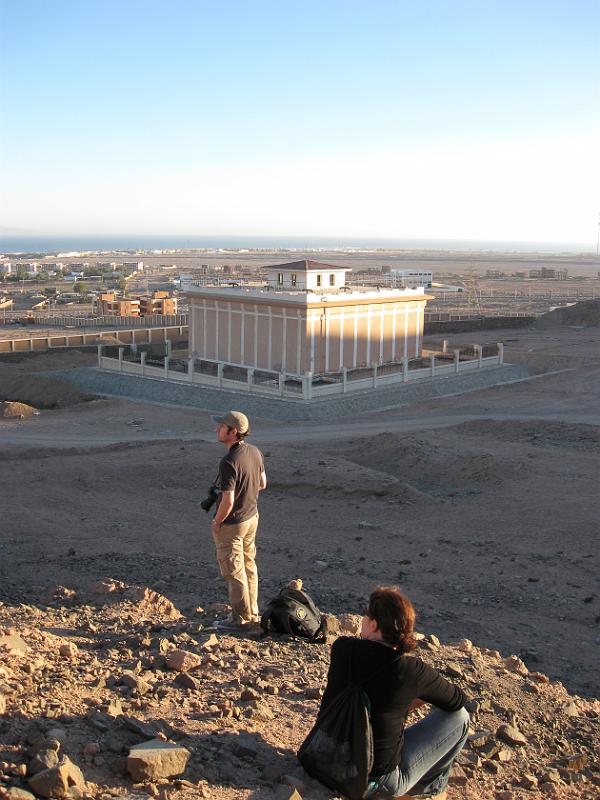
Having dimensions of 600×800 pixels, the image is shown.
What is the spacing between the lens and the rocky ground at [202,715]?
5430mm

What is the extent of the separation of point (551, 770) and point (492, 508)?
35.7 ft

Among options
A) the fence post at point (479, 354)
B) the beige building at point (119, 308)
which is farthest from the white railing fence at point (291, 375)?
the beige building at point (119, 308)

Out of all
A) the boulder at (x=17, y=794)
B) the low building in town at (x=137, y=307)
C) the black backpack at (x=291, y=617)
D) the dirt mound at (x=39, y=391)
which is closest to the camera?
the boulder at (x=17, y=794)

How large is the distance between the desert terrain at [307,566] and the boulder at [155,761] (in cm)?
8

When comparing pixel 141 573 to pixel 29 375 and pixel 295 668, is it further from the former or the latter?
pixel 29 375

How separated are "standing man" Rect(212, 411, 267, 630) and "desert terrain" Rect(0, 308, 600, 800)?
435 millimetres

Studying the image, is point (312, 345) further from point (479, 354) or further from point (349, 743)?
point (349, 743)

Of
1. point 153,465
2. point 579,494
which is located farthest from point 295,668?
point 153,465

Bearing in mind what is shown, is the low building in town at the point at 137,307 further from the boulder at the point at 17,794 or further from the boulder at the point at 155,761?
the boulder at the point at 17,794

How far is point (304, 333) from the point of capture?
Answer: 3606 cm

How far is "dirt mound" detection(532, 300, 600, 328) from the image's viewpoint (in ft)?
214

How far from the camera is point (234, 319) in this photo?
39.3 metres

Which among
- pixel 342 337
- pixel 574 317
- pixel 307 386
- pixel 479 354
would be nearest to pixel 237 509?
pixel 307 386

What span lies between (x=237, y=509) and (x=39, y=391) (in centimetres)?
3161
